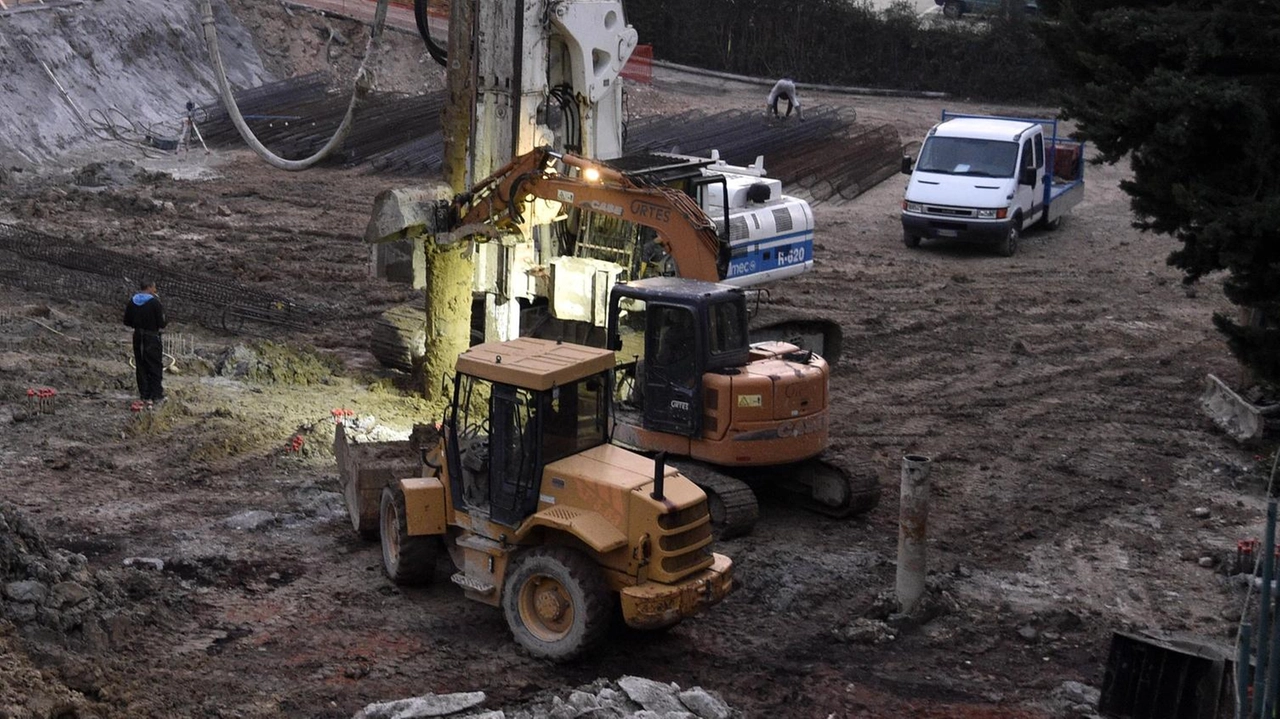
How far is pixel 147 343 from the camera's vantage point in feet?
47.0

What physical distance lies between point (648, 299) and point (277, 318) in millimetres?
7520

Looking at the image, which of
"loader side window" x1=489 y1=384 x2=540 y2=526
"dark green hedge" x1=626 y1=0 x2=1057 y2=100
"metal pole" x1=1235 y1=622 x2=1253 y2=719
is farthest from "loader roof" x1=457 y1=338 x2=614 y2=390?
"dark green hedge" x1=626 y1=0 x2=1057 y2=100

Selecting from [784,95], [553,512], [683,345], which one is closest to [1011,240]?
[784,95]

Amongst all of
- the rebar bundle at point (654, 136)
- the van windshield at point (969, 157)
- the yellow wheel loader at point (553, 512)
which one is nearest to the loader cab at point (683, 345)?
the yellow wheel loader at point (553, 512)

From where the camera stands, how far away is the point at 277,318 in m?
18.0

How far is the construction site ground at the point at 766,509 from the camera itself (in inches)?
364

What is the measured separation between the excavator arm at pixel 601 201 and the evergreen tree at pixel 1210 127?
11.6 feet

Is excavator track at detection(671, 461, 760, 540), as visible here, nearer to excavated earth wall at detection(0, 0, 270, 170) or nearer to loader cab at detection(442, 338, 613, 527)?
loader cab at detection(442, 338, 613, 527)

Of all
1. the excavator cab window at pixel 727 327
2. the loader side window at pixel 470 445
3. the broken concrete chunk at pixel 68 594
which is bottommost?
the broken concrete chunk at pixel 68 594

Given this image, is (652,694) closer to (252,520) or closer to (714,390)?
(714,390)

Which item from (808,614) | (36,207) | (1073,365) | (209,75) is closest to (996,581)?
(808,614)

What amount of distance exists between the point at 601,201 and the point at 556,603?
5.13 meters

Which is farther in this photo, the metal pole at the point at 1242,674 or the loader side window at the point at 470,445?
the loader side window at the point at 470,445

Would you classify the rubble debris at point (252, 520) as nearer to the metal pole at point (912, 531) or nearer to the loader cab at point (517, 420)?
the loader cab at point (517, 420)
